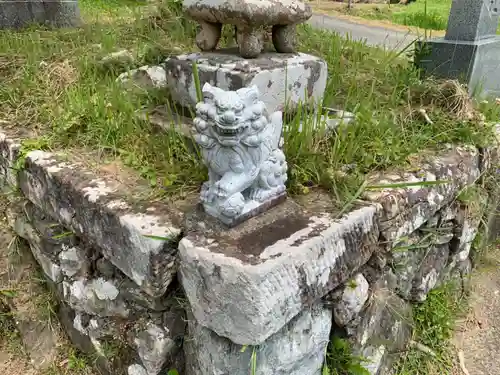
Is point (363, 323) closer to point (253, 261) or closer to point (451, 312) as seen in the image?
point (253, 261)

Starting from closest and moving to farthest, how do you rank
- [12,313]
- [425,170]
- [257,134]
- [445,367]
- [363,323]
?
[257,134] → [363,323] → [425,170] → [445,367] → [12,313]

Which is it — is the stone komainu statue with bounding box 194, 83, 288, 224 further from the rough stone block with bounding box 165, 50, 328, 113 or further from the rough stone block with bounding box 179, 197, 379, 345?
the rough stone block with bounding box 165, 50, 328, 113

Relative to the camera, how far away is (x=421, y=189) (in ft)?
6.86

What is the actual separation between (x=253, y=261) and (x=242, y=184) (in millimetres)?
302

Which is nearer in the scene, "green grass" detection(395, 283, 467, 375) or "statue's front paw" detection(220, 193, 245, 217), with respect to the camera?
"statue's front paw" detection(220, 193, 245, 217)

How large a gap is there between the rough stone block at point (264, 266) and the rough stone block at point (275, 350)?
0.09 meters

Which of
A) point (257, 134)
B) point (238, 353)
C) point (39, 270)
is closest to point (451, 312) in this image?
point (238, 353)

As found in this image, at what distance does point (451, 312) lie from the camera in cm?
262

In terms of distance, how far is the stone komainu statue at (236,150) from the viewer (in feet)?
4.93

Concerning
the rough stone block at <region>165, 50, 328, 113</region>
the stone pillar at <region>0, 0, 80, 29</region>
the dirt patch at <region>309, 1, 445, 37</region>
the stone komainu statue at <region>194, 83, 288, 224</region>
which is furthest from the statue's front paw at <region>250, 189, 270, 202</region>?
the dirt patch at <region>309, 1, 445, 37</region>

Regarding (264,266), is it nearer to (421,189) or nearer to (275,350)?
(275,350)

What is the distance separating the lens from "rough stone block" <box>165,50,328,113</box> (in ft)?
7.19

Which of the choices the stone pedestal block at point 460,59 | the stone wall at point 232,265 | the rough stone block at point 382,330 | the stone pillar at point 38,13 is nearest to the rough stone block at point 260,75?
the stone wall at point 232,265

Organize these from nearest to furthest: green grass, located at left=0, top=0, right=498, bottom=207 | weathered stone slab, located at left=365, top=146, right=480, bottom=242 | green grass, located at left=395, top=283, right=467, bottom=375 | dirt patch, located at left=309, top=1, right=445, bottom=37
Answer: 1. weathered stone slab, located at left=365, top=146, right=480, bottom=242
2. green grass, located at left=0, top=0, right=498, bottom=207
3. green grass, located at left=395, top=283, right=467, bottom=375
4. dirt patch, located at left=309, top=1, right=445, bottom=37
